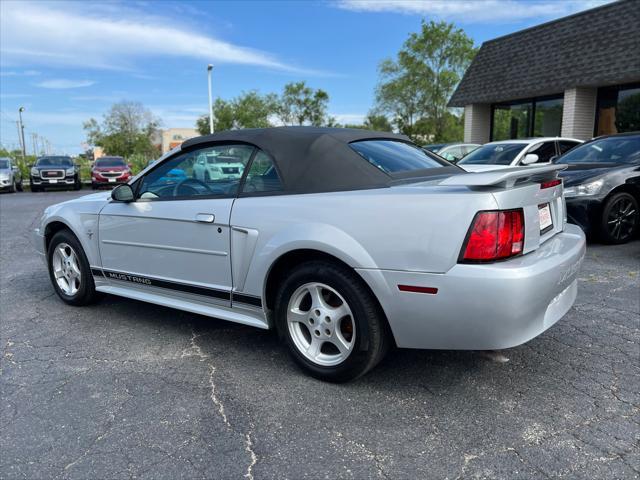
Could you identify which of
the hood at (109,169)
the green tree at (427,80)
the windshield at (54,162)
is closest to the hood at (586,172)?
the hood at (109,169)

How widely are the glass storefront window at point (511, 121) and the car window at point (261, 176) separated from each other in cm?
1718

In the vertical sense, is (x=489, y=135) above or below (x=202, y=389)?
above

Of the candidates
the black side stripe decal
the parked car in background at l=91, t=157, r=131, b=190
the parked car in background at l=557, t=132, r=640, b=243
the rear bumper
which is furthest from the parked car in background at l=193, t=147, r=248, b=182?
the parked car in background at l=91, t=157, r=131, b=190

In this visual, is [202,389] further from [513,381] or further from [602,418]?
[602,418]

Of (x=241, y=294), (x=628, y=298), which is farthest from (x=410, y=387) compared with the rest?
(x=628, y=298)

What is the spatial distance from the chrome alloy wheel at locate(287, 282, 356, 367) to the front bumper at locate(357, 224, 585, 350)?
31cm

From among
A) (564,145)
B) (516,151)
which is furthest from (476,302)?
(564,145)

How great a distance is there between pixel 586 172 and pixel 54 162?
69.2 feet

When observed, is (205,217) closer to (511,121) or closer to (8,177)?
(511,121)

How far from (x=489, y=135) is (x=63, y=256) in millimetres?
18330

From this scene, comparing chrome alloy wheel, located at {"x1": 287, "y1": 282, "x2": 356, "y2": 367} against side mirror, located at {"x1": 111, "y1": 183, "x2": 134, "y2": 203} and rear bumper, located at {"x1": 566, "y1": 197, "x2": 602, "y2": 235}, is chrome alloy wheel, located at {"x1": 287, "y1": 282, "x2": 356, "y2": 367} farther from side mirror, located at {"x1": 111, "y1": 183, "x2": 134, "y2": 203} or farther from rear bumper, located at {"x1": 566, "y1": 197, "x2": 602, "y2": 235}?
rear bumper, located at {"x1": 566, "y1": 197, "x2": 602, "y2": 235}

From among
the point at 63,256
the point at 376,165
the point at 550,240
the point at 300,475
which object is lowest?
the point at 300,475

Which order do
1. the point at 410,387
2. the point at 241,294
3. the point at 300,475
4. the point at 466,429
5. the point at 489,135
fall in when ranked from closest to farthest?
1. the point at 300,475
2. the point at 466,429
3. the point at 410,387
4. the point at 241,294
5. the point at 489,135

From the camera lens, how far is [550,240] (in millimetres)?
3000
